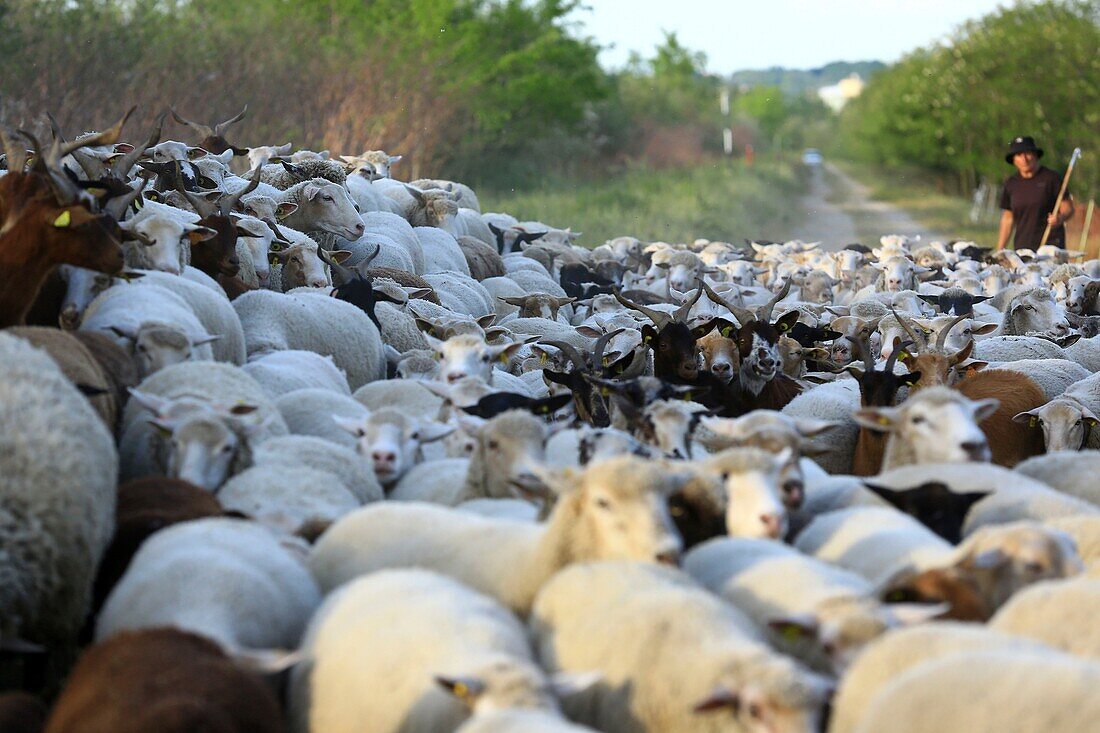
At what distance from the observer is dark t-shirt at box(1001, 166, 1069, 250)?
58.4 feet

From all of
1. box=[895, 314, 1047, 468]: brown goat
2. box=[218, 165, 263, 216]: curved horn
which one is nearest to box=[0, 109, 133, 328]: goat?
box=[218, 165, 263, 216]: curved horn

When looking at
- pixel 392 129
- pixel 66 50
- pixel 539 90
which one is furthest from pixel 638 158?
pixel 66 50

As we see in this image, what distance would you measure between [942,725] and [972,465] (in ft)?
8.02

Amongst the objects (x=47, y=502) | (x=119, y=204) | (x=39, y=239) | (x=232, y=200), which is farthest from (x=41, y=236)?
(x=232, y=200)

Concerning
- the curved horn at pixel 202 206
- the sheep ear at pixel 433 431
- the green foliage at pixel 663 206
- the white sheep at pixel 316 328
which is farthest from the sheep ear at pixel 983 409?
the green foliage at pixel 663 206

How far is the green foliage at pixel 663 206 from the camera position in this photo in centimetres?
2658

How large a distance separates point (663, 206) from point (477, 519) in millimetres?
27211

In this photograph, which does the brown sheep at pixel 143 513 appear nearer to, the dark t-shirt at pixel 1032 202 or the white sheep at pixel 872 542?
the white sheep at pixel 872 542

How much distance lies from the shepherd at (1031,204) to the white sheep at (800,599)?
14.3 meters

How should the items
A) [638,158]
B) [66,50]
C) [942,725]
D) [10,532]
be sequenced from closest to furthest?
[942,725]
[10,532]
[66,50]
[638,158]

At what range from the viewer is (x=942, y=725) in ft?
9.47

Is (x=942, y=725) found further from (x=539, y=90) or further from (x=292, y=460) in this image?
(x=539, y=90)

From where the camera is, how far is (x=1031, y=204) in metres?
18.0

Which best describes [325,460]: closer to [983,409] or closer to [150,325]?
[150,325]
